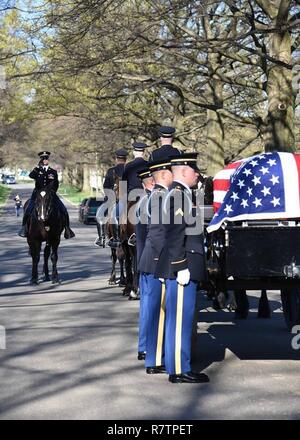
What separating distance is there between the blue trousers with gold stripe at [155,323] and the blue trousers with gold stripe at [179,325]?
0.50m

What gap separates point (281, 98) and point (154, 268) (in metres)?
14.6

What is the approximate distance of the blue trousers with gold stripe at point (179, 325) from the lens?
8695 mm

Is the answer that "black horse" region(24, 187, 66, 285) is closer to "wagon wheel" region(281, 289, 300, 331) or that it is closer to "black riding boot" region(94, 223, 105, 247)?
"black riding boot" region(94, 223, 105, 247)

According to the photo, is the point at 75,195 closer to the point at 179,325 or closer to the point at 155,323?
the point at 155,323

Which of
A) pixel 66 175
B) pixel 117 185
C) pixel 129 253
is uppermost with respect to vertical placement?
pixel 66 175

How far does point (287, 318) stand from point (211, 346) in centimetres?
138

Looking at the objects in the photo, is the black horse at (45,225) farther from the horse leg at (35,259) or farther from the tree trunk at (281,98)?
the tree trunk at (281,98)

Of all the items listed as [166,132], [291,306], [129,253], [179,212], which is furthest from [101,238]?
[179,212]

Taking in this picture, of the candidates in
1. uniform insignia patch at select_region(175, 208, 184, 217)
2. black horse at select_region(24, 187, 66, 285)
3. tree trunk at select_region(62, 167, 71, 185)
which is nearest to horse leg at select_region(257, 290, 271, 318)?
uniform insignia patch at select_region(175, 208, 184, 217)

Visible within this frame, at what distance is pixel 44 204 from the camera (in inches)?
736

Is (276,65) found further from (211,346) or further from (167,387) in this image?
(167,387)

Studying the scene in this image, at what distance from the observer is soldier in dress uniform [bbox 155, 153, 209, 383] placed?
27.8 feet

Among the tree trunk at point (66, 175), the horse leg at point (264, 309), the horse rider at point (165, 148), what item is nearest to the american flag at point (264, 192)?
the horse rider at point (165, 148)
